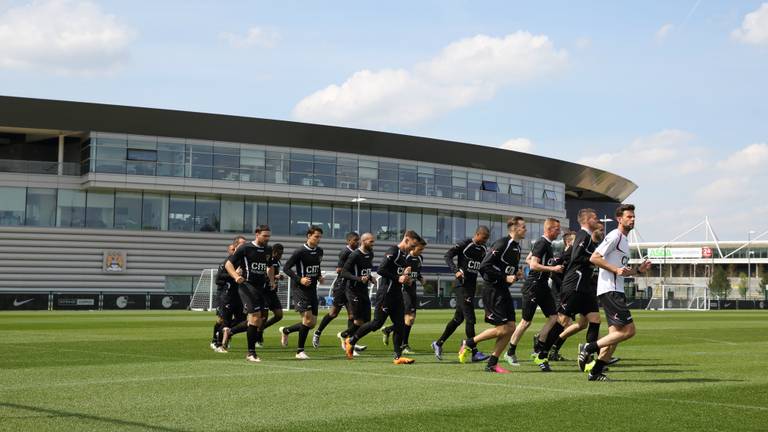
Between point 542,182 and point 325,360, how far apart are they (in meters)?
64.3

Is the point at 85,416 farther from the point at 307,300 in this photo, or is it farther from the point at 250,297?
the point at 307,300

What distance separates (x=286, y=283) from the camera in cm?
5281

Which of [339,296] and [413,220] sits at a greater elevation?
[413,220]

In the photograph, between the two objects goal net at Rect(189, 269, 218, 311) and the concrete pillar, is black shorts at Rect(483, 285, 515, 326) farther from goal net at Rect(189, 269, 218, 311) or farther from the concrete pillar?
the concrete pillar

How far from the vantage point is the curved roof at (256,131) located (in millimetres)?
57156

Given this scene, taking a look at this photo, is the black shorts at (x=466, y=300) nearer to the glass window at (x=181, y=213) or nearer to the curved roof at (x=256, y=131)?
the curved roof at (x=256, y=131)

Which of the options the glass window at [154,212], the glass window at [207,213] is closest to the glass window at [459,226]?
the glass window at [207,213]

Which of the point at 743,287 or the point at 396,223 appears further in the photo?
the point at 743,287

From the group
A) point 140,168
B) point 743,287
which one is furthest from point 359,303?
point 743,287

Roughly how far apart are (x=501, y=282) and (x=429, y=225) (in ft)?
186

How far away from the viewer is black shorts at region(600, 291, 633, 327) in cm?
1134

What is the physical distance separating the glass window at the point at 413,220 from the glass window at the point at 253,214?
11.2 meters

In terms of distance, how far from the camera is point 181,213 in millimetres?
60688

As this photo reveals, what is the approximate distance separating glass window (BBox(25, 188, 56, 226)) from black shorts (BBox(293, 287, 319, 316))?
4479 cm
